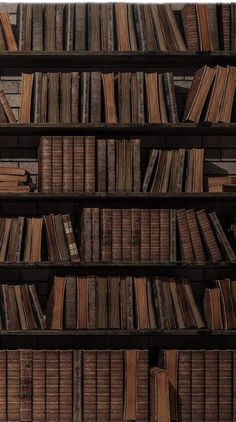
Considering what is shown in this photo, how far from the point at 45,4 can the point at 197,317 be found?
178 cm

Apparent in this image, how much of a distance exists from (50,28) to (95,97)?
1.39 feet

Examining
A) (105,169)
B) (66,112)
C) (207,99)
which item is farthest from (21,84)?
(207,99)

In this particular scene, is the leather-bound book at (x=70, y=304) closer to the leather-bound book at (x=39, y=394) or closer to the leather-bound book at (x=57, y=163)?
the leather-bound book at (x=39, y=394)

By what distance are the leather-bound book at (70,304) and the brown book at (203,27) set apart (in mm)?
1378

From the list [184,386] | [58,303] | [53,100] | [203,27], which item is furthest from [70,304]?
[203,27]

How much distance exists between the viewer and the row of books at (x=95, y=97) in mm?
3770

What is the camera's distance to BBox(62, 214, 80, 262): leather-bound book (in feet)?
12.3

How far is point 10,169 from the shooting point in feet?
12.5

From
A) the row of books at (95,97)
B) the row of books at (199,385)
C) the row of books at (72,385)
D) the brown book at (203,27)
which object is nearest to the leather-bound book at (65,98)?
the row of books at (95,97)

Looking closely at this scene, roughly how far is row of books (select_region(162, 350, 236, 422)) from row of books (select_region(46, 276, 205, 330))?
16 cm

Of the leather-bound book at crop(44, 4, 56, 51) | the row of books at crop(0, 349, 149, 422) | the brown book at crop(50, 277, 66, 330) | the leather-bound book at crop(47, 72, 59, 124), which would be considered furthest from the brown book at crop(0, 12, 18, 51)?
the row of books at crop(0, 349, 149, 422)

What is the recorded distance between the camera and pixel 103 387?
11.9ft

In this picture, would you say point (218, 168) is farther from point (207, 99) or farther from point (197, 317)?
point (197, 317)

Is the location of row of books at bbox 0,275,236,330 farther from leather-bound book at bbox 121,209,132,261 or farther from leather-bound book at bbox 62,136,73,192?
leather-bound book at bbox 62,136,73,192
